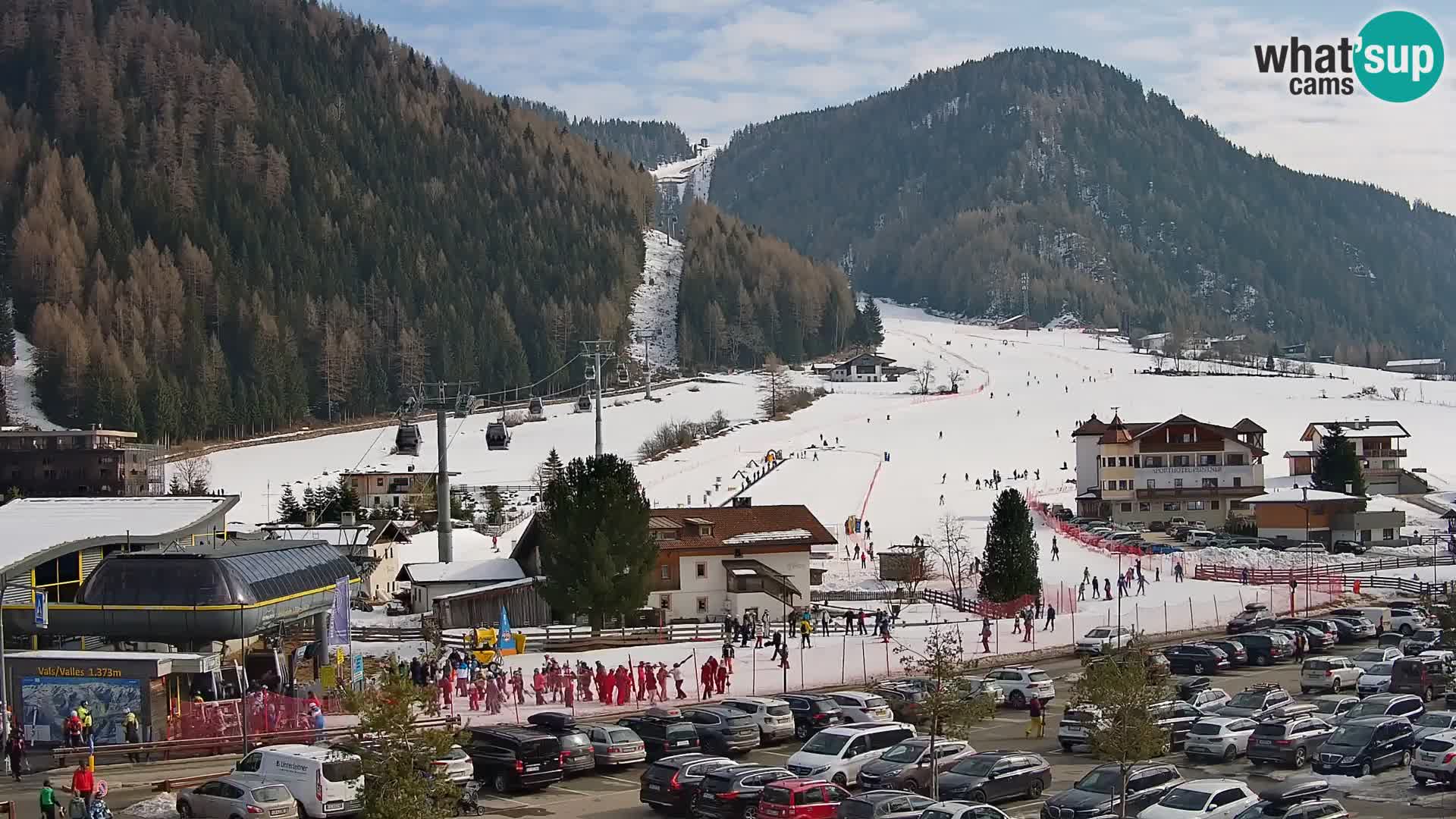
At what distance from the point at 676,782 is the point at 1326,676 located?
1660 cm

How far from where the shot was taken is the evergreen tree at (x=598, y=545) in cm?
4372

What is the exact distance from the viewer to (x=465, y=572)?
4953cm

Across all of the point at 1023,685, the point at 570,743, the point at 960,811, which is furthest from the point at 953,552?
the point at 960,811

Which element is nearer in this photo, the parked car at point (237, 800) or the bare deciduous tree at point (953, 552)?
the parked car at point (237, 800)

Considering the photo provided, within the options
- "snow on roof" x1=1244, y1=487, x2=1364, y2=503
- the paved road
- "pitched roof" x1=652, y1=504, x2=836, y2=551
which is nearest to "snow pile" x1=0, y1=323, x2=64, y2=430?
"pitched roof" x1=652, y1=504, x2=836, y2=551

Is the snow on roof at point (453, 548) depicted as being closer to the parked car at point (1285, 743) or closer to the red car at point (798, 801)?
the parked car at point (1285, 743)

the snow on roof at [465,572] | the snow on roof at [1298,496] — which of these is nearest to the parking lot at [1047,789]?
the snow on roof at [465,572]

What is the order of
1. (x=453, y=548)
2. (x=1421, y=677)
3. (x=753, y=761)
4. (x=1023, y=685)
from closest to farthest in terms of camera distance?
(x=753, y=761), (x=1421, y=677), (x=1023, y=685), (x=453, y=548)

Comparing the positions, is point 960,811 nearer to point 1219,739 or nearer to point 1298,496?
point 1219,739

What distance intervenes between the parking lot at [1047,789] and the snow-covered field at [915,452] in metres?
6.91

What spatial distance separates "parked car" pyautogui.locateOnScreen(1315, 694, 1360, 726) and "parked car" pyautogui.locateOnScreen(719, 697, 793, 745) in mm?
9406

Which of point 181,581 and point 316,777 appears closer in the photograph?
point 316,777

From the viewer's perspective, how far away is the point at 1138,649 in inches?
977

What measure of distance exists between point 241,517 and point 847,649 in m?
54.5
